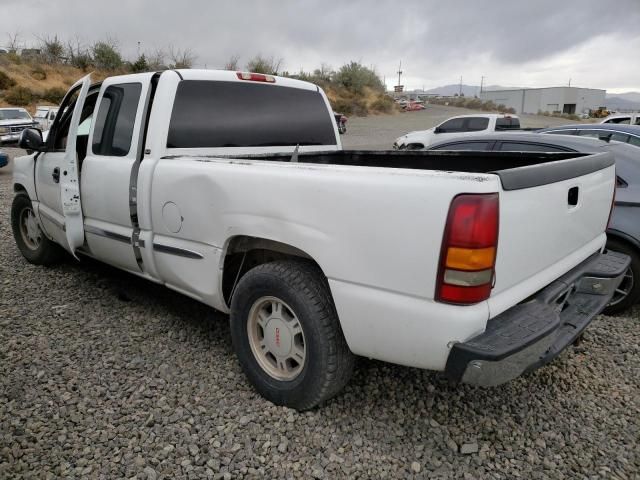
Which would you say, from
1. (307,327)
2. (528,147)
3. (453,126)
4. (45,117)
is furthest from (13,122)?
(307,327)

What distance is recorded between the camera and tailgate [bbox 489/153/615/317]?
2018 mm

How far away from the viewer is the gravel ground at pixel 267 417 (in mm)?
2316

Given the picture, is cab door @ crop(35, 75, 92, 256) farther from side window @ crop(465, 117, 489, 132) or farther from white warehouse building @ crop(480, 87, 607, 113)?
white warehouse building @ crop(480, 87, 607, 113)

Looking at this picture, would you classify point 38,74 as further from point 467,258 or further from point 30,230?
point 467,258

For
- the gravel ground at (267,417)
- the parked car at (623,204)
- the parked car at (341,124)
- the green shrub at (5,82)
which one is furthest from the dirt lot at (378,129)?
the green shrub at (5,82)

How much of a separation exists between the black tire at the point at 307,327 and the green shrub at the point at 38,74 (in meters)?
36.1

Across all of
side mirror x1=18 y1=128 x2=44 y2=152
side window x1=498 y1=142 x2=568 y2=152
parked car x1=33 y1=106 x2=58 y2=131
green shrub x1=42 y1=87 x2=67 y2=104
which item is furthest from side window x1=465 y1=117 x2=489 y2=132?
green shrub x1=42 y1=87 x2=67 y2=104

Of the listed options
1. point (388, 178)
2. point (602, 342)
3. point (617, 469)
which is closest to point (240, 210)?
point (388, 178)

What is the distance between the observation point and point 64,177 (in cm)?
377

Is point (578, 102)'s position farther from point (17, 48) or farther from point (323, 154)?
point (323, 154)

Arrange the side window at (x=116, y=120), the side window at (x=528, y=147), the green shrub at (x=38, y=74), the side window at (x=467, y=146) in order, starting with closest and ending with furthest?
the side window at (x=116, y=120)
the side window at (x=528, y=147)
the side window at (x=467, y=146)
the green shrub at (x=38, y=74)

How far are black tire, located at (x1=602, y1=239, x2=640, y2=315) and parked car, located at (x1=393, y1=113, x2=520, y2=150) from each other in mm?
10325

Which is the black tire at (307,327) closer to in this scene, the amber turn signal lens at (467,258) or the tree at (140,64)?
the amber turn signal lens at (467,258)

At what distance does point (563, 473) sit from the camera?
227 cm
